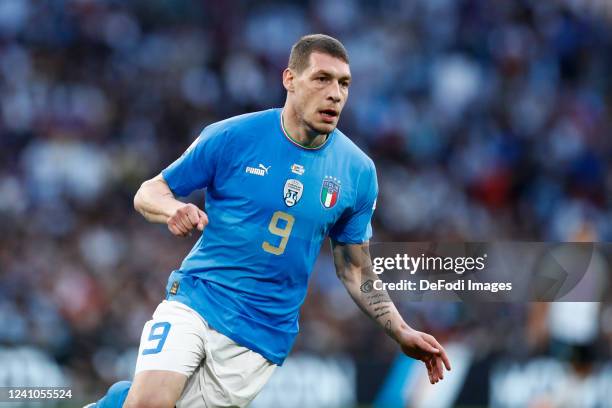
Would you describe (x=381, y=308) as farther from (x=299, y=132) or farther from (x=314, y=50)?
(x=314, y=50)

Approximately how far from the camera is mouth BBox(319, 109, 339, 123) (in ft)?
19.3

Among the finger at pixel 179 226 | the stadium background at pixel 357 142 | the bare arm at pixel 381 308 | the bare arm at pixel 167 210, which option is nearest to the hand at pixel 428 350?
the bare arm at pixel 381 308

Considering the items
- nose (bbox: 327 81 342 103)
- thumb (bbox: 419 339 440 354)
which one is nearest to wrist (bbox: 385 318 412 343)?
thumb (bbox: 419 339 440 354)

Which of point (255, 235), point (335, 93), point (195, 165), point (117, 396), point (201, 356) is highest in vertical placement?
point (335, 93)

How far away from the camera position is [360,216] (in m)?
6.20

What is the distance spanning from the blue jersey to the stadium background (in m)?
4.86

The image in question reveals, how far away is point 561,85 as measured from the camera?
16.5m

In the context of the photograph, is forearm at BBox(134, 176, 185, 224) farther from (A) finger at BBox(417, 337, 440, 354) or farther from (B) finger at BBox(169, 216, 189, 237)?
(A) finger at BBox(417, 337, 440, 354)

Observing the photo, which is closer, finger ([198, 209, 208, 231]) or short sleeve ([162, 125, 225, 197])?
finger ([198, 209, 208, 231])

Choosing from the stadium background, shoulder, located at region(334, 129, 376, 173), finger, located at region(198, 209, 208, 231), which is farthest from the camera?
the stadium background

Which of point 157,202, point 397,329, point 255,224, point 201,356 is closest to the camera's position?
point 157,202

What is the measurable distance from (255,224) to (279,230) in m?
0.13

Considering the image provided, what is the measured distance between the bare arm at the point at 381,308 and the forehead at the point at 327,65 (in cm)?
96

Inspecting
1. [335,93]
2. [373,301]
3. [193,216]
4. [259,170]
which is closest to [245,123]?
[259,170]
